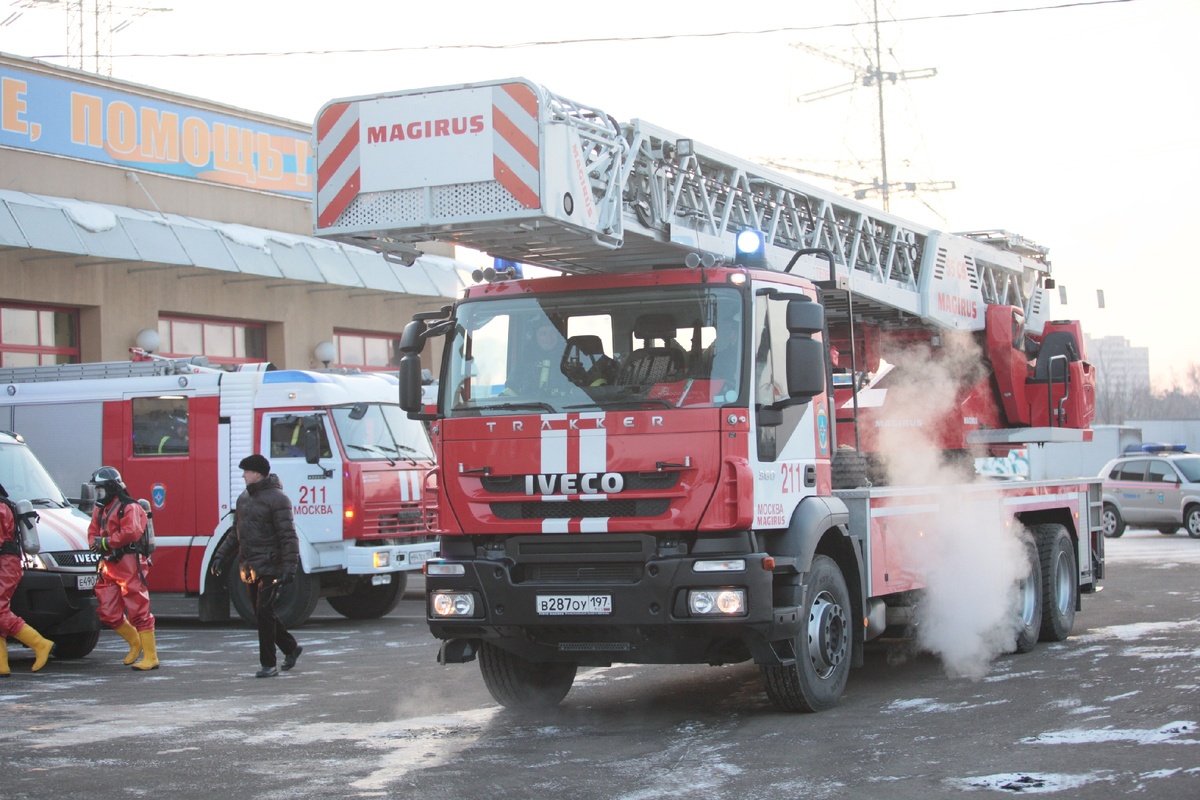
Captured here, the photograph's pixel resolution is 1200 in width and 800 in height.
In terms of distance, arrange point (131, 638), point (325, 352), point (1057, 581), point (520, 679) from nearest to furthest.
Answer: point (520, 679) < point (131, 638) < point (1057, 581) < point (325, 352)

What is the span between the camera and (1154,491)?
27406mm

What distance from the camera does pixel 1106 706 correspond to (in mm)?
8398

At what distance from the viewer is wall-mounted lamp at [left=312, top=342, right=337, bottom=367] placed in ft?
88.0

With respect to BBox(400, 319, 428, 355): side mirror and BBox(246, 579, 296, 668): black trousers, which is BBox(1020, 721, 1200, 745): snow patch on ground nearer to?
BBox(400, 319, 428, 355): side mirror

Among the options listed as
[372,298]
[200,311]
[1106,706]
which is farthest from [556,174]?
[372,298]

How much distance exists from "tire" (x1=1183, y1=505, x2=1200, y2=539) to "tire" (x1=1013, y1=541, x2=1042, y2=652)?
1658cm

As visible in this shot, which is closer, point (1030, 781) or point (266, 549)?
point (1030, 781)

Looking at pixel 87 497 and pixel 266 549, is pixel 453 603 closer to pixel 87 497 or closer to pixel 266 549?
pixel 266 549

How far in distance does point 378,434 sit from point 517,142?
27.1ft

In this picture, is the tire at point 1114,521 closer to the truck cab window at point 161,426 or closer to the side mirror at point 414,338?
the truck cab window at point 161,426

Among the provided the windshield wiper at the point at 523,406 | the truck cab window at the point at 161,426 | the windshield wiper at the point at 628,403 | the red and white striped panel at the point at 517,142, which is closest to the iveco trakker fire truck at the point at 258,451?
the truck cab window at the point at 161,426

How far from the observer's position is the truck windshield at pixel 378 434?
50.6 ft

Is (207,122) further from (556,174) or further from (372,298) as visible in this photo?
(556,174)

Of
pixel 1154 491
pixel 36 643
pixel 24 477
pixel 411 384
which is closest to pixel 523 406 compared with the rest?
pixel 411 384
